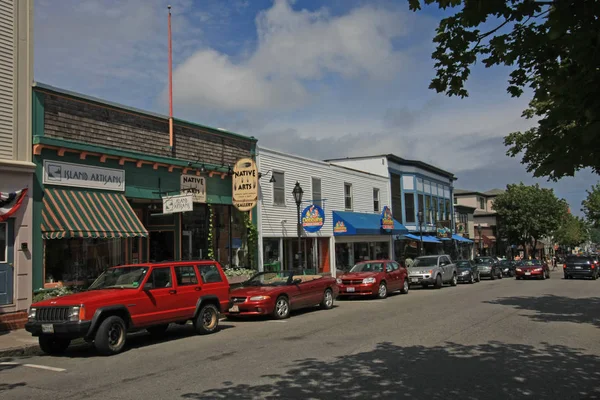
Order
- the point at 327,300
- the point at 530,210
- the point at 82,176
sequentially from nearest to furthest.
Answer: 1. the point at 82,176
2. the point at 327,300
3. the point at 530,210

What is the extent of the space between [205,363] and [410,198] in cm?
3123

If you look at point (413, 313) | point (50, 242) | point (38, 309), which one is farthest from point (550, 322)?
point (50, 242)

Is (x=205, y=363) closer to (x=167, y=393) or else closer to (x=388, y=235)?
(x=167, y=393)

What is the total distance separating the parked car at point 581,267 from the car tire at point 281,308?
2572cm

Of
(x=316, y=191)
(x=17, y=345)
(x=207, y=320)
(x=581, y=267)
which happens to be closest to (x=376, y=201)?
(x=316, y=191)

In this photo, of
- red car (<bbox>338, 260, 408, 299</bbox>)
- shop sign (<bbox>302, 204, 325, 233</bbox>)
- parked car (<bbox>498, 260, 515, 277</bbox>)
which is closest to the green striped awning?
red car (<bbox>338, 260, 408, 299</bbox>)

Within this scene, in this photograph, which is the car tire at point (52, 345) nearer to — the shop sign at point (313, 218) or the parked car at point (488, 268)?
the shop sign at point (313, 218)

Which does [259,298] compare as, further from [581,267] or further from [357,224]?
[581,267]

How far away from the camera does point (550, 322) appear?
12961 millimetres

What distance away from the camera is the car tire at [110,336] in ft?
31.5

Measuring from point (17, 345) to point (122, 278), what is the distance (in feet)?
8.63

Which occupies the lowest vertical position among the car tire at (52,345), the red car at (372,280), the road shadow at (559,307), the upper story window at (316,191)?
the road shadow at (559,307)

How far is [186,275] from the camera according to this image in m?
11.8

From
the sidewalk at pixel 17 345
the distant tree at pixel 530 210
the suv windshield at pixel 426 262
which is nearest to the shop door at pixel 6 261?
the sidewalk at pixel 17 345
